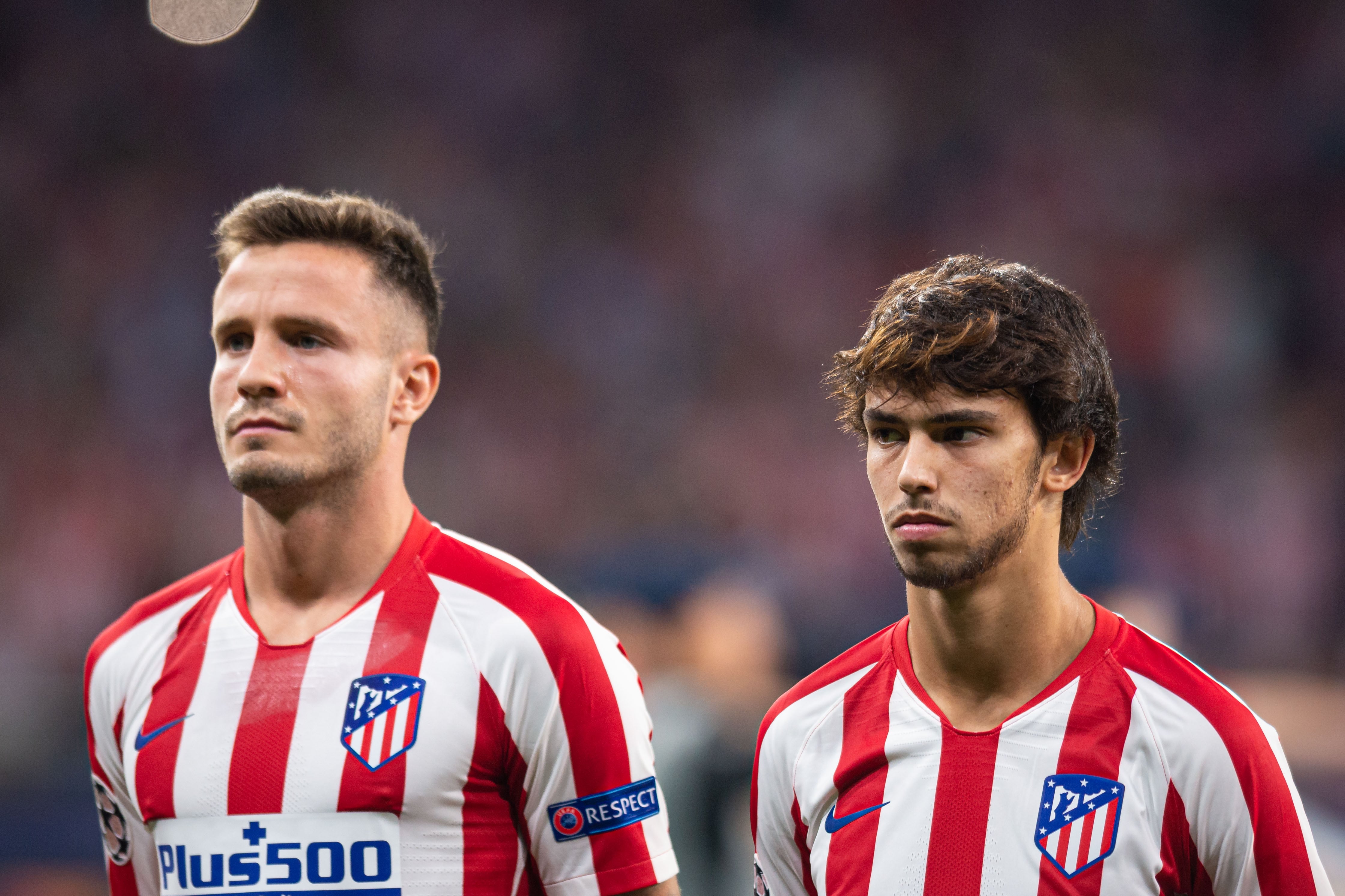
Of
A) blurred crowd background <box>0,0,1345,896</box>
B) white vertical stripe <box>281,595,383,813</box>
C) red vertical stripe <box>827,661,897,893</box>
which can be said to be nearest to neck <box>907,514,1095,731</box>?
red vertical stripe <box>827,661,897,893</box>

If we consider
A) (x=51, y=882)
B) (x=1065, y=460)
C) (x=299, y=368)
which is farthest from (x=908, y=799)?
(x=51, y=882)

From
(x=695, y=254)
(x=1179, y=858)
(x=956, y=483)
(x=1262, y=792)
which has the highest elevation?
(x=695, y=254)

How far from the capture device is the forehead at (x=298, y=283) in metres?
2.63

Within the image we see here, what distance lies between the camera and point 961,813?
2301mm

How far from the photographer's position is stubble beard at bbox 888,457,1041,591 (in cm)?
225

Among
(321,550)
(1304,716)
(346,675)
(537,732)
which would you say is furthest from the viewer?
(1304,716)

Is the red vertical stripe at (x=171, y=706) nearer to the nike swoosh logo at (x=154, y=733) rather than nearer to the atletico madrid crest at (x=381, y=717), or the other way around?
the nike swoosh logo at (x=154, y=733)

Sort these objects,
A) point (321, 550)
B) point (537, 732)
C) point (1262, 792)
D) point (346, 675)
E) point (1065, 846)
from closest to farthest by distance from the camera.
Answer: point (1262, 792), point (1065, 846), point (537, 732), point (346, 675), point (321, 550)

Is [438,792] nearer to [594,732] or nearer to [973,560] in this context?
[594,732]

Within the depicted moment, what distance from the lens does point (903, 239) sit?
1077 centimetres

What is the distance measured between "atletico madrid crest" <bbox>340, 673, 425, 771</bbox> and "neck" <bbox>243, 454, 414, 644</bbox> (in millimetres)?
198

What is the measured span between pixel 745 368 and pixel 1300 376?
4152 mm

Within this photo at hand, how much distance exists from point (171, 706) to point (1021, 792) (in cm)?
172

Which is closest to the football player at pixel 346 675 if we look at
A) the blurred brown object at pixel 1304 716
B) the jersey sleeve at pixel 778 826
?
the jersey sleeve at pixel 778 826
